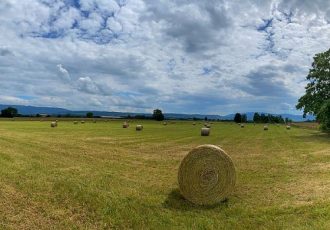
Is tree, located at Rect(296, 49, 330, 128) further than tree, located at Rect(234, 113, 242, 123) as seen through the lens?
No

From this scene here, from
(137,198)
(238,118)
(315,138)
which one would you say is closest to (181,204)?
(137,198)

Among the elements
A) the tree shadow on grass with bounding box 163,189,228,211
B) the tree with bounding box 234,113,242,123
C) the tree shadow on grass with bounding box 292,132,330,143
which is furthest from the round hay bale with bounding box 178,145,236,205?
the tree with bounding box 234,113,242,123

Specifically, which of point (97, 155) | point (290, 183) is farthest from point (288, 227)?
point (97, 155)

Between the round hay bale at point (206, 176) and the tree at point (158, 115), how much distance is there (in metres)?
119

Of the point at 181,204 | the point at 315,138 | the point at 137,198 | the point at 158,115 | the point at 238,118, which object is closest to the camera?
the point at 181,204

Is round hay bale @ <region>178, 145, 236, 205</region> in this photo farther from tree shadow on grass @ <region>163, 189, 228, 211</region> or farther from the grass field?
the grass field

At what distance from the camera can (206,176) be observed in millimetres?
13648

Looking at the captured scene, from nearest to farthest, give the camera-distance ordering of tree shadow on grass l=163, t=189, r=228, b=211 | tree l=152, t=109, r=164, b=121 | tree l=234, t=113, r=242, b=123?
tree shadow on grass l=163, t=189, r=228, b=211 < tree l=152, t=109, r=164, b=121 < tree l=234, t=113, r=242, b=123

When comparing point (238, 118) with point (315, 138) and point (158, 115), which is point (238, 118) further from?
point (315, 138)

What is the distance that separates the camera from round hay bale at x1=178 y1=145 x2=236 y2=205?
43.3 feet

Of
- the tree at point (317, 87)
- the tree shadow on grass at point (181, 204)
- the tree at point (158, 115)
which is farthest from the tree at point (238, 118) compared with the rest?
the tree shadow on grass at point (181, 204)

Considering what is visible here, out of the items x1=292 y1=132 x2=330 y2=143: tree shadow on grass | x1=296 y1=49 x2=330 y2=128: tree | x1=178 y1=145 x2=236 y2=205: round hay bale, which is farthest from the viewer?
x1=296 y1=49 x2=330 y2=128: tree

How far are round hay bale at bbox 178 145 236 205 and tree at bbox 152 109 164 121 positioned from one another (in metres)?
119

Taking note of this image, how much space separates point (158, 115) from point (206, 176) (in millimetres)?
121289
